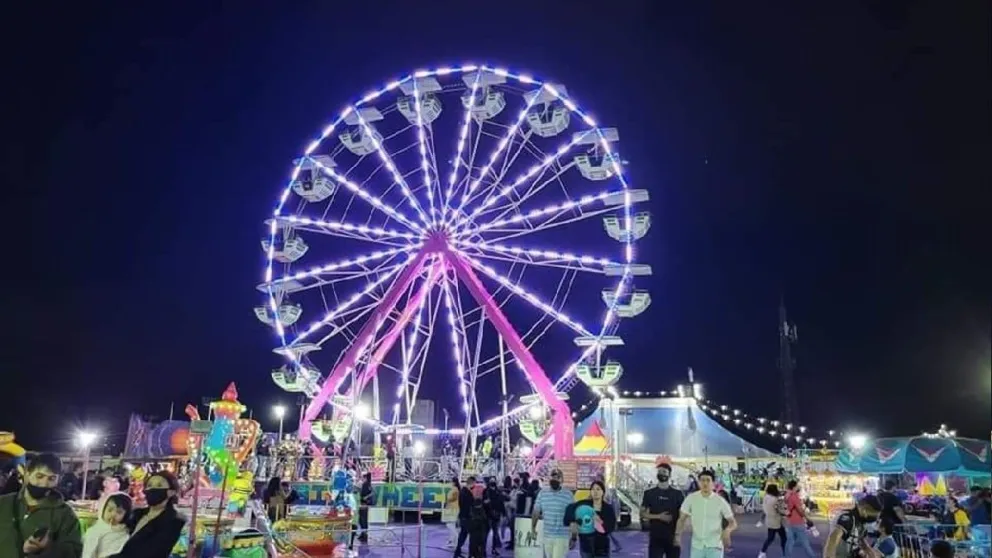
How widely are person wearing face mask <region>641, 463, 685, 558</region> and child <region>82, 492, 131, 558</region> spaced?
5139mm

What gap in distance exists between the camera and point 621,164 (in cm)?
2370

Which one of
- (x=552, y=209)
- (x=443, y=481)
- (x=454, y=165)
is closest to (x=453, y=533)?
(x=443, y=481)

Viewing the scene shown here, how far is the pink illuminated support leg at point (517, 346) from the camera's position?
24500 millimetres

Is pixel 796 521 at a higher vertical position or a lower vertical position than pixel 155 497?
lower

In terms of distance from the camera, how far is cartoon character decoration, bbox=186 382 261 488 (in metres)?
14.5

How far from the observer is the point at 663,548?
802cm

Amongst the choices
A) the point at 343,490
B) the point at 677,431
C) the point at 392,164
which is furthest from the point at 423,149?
the point at 677,431

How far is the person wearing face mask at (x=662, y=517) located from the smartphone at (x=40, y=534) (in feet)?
18.6

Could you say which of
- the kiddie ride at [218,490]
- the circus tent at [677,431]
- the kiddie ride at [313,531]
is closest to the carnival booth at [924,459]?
the kiddie ride at [313,531]

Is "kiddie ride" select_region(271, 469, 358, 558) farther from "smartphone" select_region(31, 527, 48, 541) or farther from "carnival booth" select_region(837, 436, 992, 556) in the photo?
"carnival booth" select_region(837, 436, 992, 556)

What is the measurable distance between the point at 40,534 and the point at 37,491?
0.41m

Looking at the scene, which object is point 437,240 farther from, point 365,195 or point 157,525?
point 157,525

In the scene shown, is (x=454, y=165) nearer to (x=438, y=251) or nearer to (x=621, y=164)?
(x=438, y=251)

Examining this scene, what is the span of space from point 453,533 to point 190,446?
6217 mm
